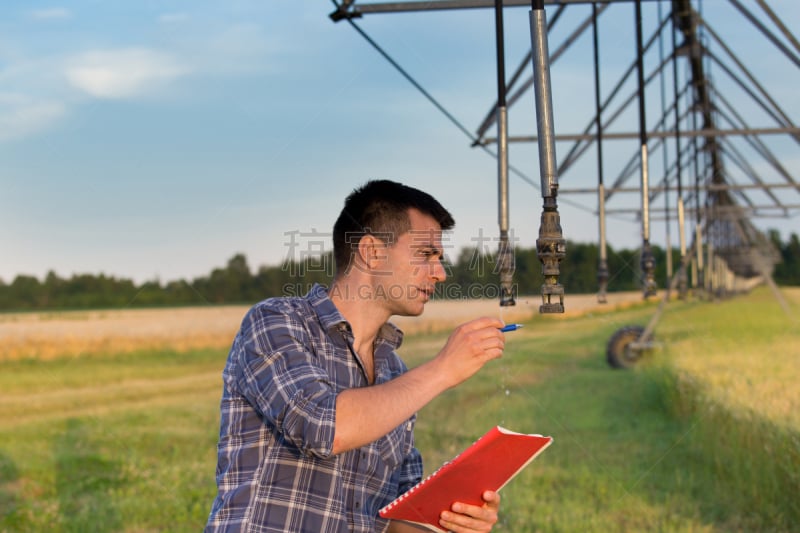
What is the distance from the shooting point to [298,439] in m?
2.23

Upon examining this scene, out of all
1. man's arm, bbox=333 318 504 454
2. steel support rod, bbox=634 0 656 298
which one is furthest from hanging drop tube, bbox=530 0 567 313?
steel support rod, bbox=634 0 656 298

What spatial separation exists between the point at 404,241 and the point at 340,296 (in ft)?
0.89

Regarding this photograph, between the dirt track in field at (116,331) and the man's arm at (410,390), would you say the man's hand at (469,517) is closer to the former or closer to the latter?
the man's arm at (410,390)

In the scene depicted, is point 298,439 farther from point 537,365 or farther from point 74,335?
Result: point 74,335

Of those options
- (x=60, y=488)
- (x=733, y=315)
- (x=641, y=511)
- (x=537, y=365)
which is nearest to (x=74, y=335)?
(x=537, y=365)

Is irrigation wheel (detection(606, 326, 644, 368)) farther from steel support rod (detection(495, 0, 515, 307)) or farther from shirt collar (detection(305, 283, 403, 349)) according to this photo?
shirt collar (detection(305, 283, 403, 349))

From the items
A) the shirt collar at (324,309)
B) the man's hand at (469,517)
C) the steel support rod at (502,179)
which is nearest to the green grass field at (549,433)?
the steel support rod at (502,179)

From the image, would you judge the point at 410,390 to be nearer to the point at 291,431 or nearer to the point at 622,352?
the point at 291,431

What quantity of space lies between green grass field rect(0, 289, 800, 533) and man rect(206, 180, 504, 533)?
385cm

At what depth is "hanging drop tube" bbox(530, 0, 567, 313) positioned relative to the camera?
2.57 meters

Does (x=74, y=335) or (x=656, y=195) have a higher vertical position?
(x=656, y=195)

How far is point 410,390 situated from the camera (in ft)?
7.39

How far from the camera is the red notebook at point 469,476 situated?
7.67 feet

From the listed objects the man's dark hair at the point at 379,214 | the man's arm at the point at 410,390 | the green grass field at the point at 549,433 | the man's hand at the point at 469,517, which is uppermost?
the man's dark hair at the point at 379,214
